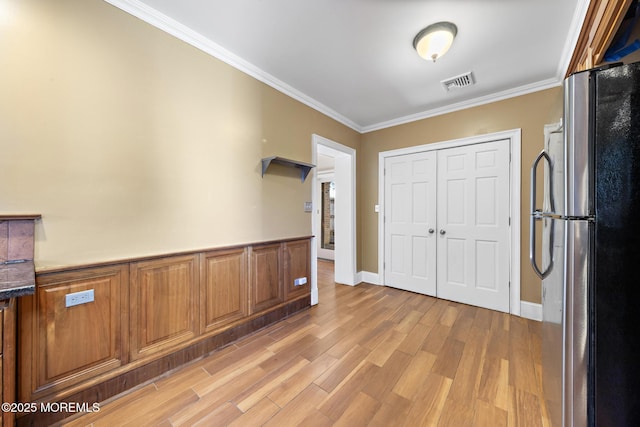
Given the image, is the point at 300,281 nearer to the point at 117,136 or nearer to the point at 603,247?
the point at 117,136

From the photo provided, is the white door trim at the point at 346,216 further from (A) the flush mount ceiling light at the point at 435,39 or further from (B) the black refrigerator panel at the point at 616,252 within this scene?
(B) the black refrigerator panel at the point at 616,252

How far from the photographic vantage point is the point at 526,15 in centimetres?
175

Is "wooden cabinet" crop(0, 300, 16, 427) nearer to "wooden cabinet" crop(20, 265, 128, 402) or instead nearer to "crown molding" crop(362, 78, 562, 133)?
"wooden cabinet" crop(20, 265, 128, 402)

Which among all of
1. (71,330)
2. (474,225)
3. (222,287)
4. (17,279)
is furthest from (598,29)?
(71,330)

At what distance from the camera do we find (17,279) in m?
1.08

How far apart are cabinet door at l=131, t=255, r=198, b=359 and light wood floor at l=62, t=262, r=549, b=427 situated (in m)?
0.27

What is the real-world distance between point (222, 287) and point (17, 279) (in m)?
1.23

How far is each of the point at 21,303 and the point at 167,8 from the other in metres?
2.08

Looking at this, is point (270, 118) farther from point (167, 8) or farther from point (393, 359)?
point (393, 359)

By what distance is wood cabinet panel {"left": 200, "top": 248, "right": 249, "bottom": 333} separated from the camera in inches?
79.6

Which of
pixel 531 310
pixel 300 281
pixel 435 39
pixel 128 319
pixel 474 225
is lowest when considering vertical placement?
pixel 531 310

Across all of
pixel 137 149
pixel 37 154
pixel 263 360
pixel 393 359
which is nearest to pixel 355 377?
pixel 393 359

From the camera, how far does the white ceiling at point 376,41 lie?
1692 millimetres

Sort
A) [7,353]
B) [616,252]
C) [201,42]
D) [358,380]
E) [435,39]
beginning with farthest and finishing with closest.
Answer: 1. [201,42]
2. [435,39]
3. [358,380]
4. [7,353]
5. [616,252]
